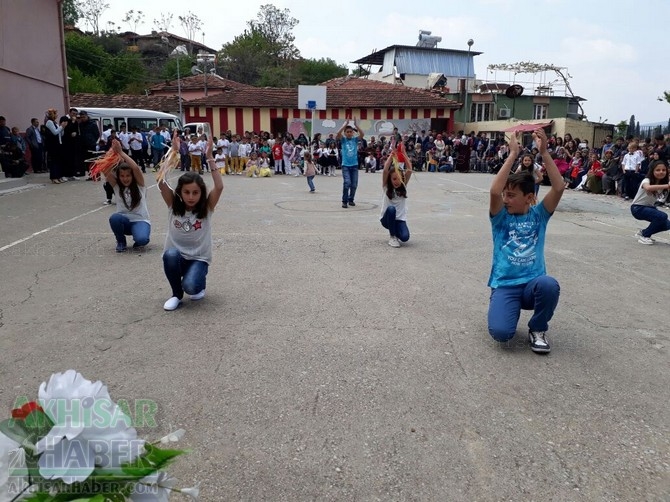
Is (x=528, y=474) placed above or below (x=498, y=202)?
below

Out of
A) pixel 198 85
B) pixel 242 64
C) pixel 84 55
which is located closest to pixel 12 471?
pixel 198 85

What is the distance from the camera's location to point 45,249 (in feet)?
24.1

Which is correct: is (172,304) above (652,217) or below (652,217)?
below

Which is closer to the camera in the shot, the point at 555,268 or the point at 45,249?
the point at 555,268

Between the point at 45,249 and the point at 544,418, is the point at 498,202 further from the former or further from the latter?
the point at 45,249

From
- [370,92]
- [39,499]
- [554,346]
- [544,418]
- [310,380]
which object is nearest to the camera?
[39,499]

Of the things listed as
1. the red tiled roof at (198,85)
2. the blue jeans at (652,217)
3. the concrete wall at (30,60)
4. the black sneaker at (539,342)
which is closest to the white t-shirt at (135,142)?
the concrete wall at (30,60)

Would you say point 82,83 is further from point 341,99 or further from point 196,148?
point 196,148

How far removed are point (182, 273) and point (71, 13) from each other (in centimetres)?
6804

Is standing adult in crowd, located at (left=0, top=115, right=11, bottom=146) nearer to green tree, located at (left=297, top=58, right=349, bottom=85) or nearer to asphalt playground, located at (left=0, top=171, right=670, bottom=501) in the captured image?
asphalt playground, located at (left=0, top=171, right=670, bottom=501)

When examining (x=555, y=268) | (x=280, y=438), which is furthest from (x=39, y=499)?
(x=555, y=268)

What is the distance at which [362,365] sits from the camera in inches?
149

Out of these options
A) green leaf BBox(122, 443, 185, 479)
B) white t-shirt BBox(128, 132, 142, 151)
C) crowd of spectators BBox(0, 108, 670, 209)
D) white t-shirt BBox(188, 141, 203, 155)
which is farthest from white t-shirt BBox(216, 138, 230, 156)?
green leaf BBox(122, 443, 185, 479)

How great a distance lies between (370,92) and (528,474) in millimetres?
32295
